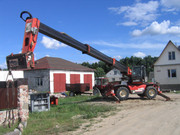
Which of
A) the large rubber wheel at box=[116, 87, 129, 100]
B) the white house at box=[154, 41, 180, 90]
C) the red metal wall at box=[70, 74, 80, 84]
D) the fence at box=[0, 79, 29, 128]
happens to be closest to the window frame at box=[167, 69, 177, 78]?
the white house at box=[154, 41, 180, 90]

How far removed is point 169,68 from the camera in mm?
28438

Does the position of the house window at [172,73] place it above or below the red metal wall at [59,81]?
above

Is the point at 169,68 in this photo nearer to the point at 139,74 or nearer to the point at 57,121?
the point at 139,74

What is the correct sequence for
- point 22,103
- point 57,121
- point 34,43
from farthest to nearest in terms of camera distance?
point 57,121
point 22,103
point 34,43

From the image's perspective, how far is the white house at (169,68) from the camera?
92.0ft

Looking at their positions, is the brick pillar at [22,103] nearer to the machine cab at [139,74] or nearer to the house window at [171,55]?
the machine cab at [139,74]

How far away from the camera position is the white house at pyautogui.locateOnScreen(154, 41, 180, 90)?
28.0m

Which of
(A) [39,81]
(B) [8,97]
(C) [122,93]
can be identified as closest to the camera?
(B) [8,97]

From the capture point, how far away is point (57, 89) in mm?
26766

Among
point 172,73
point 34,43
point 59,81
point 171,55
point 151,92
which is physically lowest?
point 151,92

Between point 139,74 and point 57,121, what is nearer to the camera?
point 57,121

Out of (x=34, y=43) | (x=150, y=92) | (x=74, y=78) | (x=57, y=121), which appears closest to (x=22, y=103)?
(x=57, y=121)

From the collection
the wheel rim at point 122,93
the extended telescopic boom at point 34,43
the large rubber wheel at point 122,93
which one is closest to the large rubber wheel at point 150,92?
the large rubber wheel at point 122,93

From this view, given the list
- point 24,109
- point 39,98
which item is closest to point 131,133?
point 24,109
